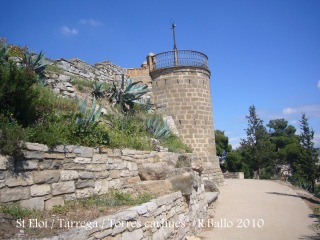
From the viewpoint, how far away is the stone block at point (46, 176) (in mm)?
4367

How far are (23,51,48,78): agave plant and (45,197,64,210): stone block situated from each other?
18.7ft

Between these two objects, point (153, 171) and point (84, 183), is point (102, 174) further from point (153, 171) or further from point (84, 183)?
point (153, 171)

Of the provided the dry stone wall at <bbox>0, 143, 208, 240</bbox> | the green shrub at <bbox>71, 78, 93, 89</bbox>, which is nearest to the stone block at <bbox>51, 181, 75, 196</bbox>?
the dry stone wall at <bbox>0, 143, 208, 240</bbox>

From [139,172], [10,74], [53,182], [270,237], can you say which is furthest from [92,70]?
[270,237]

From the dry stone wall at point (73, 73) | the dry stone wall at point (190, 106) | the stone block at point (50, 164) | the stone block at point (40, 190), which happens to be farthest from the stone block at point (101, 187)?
→ the dry stone wall at point (190, 106)

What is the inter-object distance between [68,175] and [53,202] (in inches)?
22.2

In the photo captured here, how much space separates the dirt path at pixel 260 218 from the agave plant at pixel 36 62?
7314 mm

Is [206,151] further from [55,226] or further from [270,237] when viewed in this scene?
[55,226]

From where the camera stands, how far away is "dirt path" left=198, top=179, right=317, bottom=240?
763 centimetres

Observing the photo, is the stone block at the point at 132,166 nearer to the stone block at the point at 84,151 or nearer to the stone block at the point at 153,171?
the stone block at the point at 153,171

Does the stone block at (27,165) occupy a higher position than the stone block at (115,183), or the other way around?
the stone block at (27,165)

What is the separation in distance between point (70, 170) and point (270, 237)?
5678 millimetres

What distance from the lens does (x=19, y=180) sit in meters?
4.10

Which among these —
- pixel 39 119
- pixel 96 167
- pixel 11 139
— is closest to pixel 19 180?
pixel 11 139
